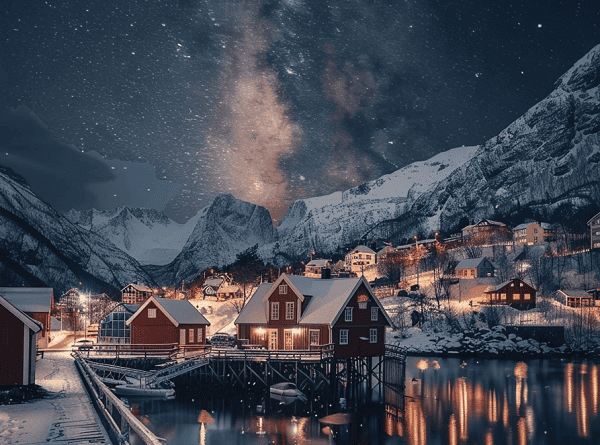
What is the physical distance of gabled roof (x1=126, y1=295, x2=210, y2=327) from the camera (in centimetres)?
6456

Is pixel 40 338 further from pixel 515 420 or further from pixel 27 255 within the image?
pixel 27 255

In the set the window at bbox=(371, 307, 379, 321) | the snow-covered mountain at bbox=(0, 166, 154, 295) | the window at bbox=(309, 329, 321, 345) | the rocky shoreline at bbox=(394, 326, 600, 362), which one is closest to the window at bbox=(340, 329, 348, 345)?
the window at bbox=(309, 329, 321, 345)

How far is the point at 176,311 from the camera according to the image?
217ft

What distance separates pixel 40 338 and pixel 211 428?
44.5 metres

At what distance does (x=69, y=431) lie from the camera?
19641 millimetres

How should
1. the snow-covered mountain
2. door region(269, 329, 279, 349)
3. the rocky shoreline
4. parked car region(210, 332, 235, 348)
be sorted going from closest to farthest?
door region(269, 329, 279, 349) → parked car region(210, 332, 235, 348) → the rocky shoreline → the snow-covered mountain

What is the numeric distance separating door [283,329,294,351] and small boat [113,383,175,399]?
1224cm

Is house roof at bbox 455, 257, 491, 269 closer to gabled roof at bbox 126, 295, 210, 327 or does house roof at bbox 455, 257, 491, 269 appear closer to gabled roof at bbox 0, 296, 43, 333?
gabled roof at bbox 126, 295, 210, 327

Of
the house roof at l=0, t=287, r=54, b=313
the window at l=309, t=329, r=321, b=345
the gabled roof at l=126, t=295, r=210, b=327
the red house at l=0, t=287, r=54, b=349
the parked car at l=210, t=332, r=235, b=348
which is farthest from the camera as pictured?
the house roof at l=0, t=287, r=54, b=313

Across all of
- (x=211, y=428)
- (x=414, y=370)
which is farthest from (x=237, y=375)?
(x=414, y=370)

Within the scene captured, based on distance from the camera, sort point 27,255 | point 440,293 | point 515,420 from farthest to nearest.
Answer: point 27,255 < point 440,293 < point 515,420

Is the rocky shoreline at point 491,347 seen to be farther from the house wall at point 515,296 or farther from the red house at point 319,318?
the red house at point 319,318

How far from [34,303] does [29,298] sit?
150 centimetres

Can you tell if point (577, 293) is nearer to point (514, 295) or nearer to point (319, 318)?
point (514, 295)
